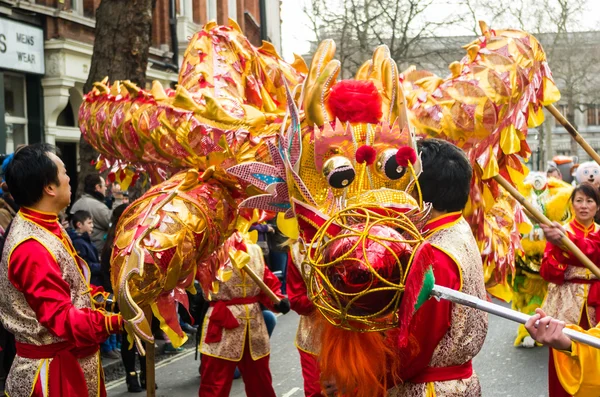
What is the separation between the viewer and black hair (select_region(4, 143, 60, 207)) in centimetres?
404

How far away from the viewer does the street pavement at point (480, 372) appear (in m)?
7.19

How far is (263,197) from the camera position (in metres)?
4.00

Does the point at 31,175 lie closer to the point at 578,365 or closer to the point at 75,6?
the point at 578,365

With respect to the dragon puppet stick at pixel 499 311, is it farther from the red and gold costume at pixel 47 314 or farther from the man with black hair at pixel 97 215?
the man with black hair at pixel 97 215

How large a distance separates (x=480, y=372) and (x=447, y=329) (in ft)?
15.6

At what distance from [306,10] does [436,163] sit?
2103cm

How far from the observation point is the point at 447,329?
3.15 m

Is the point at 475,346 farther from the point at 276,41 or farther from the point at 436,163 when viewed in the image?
the point at 276,41

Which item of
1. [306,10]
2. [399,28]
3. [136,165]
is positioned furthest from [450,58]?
[136,165]

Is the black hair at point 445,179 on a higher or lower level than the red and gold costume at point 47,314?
higher

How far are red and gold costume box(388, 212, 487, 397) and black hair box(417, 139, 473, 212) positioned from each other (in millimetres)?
58

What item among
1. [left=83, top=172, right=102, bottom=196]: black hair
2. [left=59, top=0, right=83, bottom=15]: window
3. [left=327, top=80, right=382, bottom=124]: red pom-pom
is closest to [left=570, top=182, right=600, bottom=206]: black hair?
[left=327, top=80, right=382, bottom=124]: red pom-pom

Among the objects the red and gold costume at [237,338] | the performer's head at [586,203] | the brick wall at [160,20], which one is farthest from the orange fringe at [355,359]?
the brick wall at [160,20]

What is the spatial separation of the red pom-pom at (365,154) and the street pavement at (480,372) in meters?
4.09
